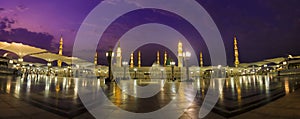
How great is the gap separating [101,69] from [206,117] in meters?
67.7

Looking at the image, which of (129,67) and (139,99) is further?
(129,67)

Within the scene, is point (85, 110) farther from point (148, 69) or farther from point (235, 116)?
point (148, 69)

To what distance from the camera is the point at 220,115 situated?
3113mm

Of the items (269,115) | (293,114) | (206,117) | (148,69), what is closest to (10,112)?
(206,117)

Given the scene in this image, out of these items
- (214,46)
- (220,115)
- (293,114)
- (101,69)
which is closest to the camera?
(293,114)

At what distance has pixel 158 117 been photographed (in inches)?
120

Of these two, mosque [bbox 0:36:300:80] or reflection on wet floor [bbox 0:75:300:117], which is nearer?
reflection on wet floor [bbox 0:75:300:117]

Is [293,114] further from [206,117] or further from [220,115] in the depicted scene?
[206,117]

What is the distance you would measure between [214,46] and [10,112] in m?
127

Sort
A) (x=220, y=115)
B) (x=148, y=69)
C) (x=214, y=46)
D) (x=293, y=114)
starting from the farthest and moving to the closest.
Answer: (x=214, y=46) → (x=148, y=69) → (x=220, y=115) → (x=293, y=114)

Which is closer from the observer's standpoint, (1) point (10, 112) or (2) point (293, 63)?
(1) point (10, 112)

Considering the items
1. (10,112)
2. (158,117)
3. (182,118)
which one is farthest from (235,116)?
(10,112)

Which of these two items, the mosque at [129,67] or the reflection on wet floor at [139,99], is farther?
the mosque at [129,67]

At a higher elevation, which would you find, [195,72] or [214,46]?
[214,46]
